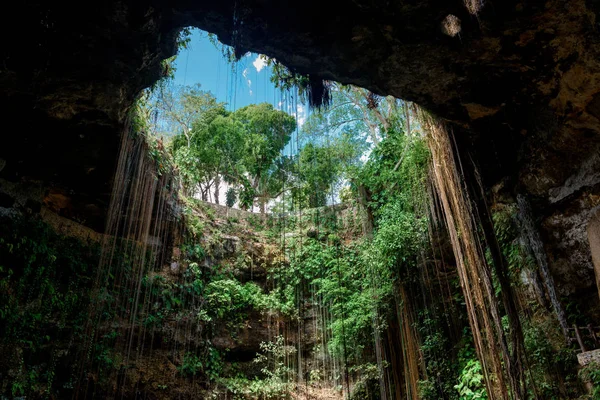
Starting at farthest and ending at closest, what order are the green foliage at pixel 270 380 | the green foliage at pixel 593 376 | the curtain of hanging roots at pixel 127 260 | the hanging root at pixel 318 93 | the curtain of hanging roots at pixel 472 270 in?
the green foliage at pixel 270 380 < the curtain of hanging roots at pixel 127 260 < the hanging root at pixel 318 93 < the curtain of hanging roots at pixel 472 270 < the green foliage at pixel 593 376

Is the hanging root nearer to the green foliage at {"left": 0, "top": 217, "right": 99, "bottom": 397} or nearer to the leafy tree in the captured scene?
the green foliage at {"left": 0, "top": 217, "right": 99, "bottom": 397}

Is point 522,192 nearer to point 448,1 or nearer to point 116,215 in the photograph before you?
point 448,1

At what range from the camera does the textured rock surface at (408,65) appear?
3.76 m

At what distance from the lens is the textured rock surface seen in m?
3.76

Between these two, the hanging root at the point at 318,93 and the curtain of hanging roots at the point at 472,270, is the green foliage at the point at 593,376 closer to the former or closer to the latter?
the curtain of hanging roots at the point at 472,270

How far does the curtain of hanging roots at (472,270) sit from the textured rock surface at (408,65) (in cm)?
34

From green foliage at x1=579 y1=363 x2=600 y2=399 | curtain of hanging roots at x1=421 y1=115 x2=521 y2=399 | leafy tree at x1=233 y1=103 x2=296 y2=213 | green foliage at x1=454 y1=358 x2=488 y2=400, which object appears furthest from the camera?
leafy tree at x1=233 y1=103 x2=296 y2=213

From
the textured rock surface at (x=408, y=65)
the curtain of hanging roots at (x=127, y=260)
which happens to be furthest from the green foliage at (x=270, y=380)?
the textured rock surface at (x=408, y=65)

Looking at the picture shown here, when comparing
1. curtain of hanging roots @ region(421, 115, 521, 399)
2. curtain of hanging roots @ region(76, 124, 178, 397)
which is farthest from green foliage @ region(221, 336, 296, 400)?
curtain of hanging roots @ region(421, 115, 521, 399)

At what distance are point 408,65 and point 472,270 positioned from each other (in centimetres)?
238

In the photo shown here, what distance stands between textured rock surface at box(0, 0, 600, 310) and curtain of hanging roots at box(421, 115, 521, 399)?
→ 34 cm

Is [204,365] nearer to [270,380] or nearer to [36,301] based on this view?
[270,380]

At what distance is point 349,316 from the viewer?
769cm

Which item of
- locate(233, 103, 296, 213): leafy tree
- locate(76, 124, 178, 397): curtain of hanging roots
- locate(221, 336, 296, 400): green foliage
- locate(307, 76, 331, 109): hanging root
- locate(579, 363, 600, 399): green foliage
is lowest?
locate(579, 363, 600, 399): green foliage
